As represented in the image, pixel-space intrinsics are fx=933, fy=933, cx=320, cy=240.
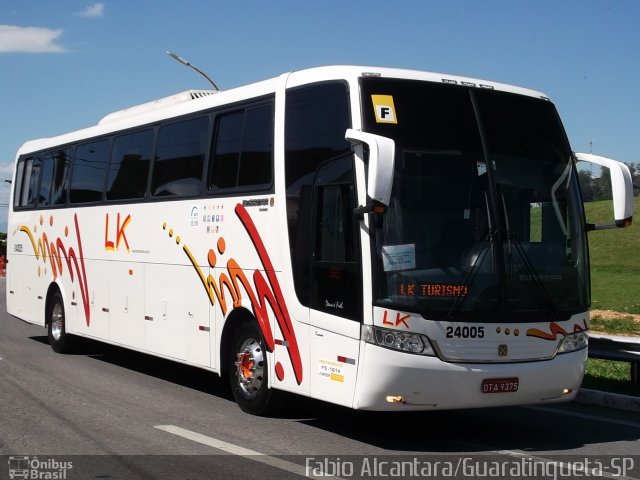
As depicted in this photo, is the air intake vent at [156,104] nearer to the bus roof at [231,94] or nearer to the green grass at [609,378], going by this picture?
the bus roof at [231,94]

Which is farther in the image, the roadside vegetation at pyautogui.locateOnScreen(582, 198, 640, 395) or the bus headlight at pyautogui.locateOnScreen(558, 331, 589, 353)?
the roadside vegetation at pyautogui.locateOnScreen(582, 198, 640, 395)

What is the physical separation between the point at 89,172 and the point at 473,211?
8322 millimetres

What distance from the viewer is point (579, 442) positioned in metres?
8.98

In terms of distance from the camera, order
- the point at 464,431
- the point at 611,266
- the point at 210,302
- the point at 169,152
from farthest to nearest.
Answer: the point at 611,266 → the point at 169,152 → the point at 210,302 → the point at 464,431

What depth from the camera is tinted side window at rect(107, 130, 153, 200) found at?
42.9 feet

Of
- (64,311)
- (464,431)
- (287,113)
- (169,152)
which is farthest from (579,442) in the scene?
(64,311)

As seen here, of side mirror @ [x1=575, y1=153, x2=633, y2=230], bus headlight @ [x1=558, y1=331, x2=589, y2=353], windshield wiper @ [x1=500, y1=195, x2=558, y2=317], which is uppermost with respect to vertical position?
side mirror @ [x1=575, y1=153, x2=633, y2=230]

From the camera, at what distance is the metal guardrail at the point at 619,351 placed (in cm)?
1158

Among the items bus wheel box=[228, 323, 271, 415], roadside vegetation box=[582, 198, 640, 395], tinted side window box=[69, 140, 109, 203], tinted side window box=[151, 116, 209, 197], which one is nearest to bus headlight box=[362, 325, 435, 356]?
bus wheel box=[228, 323, 271, 415]

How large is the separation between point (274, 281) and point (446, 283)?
212cm

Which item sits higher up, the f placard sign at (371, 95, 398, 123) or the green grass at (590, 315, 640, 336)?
the f placard sign at (371, 95, 398, 123)

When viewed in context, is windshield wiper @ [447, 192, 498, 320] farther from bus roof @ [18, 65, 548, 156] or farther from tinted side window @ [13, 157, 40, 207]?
tinted side window @ [13, 157, 40, 207]

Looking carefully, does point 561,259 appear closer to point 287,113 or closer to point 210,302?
point 287,113

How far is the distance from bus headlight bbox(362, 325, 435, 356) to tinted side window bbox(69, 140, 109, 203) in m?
7.57
